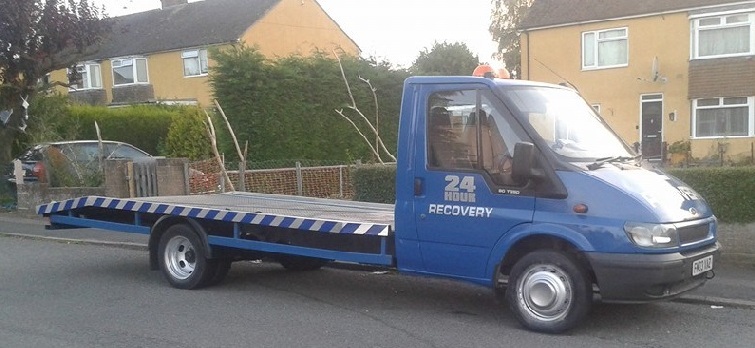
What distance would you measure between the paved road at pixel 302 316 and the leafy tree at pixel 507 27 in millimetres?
43259

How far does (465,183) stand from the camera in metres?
7.07

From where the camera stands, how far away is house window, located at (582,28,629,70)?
27.1 metres

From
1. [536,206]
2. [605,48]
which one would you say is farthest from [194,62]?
[536,206]

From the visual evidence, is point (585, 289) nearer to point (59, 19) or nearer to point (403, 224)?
point (403, 224)

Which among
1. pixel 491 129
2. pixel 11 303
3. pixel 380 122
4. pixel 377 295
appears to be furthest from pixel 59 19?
pixel 491 129

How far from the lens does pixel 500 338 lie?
6.73 metres

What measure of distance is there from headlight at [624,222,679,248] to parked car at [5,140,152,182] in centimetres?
1120

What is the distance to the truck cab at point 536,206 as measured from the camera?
6453 mm

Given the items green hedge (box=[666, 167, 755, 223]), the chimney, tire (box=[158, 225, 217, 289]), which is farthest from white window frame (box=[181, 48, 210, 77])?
green hedge (box=[666, 167, 755, 223])

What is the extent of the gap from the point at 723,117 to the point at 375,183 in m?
17.1

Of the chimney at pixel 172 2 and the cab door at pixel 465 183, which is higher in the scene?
the chimney at pixel 172 2

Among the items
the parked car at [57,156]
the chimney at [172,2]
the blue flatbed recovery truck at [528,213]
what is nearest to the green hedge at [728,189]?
the blue flatbed recovery truck at [528,213]

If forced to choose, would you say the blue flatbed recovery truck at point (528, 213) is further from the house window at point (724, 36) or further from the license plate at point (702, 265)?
the house window at point (724, 36)

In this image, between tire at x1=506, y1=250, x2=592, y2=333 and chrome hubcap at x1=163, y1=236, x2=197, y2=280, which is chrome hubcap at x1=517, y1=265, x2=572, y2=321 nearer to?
tire at x1=506, y1=250, x2=592, y2=333
